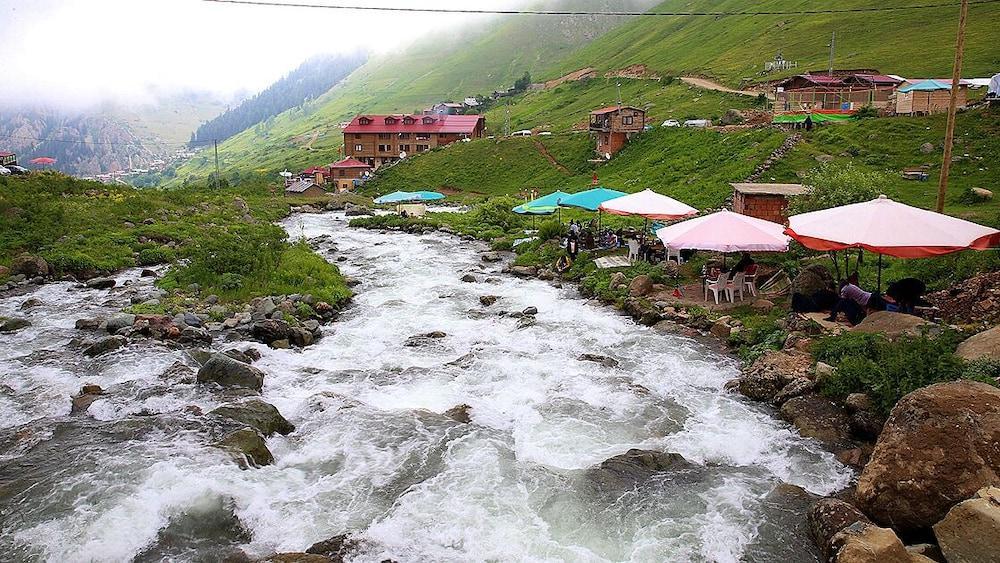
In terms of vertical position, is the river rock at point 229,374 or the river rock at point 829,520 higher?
the river rock at point 229,374

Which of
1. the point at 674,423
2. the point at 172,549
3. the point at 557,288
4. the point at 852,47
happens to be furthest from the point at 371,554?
the point at 852,47

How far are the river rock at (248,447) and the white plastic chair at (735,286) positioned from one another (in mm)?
14086

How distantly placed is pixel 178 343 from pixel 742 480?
14.4 m

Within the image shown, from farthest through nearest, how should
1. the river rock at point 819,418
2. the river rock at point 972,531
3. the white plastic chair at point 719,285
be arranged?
the white plastic chair at point 719,285, the river rock at point 819,418, the river rock at point 972,531

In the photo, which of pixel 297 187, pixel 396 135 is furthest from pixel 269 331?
pixel 396 135

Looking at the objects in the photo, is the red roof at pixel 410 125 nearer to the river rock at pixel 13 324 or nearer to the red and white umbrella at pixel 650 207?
the red and white umbrella at pixel 650 207

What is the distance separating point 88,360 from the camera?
1534 cm

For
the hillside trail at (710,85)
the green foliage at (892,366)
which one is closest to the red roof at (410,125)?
the hillside trail at (710,85)

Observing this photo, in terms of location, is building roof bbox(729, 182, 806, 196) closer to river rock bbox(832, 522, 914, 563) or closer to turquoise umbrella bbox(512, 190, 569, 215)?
turquoise umbrella bbox(512, 190, 569, 215)

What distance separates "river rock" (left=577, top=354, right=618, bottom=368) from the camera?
15.5 metres

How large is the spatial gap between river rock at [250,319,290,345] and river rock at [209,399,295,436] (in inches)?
195

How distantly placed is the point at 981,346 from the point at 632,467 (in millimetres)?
6727

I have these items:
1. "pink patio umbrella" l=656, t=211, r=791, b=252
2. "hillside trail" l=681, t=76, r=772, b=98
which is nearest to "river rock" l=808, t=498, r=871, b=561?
"pink patio umbrella" l=656, t=211, r=791, b=252

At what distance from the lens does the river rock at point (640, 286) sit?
68.1 ft
